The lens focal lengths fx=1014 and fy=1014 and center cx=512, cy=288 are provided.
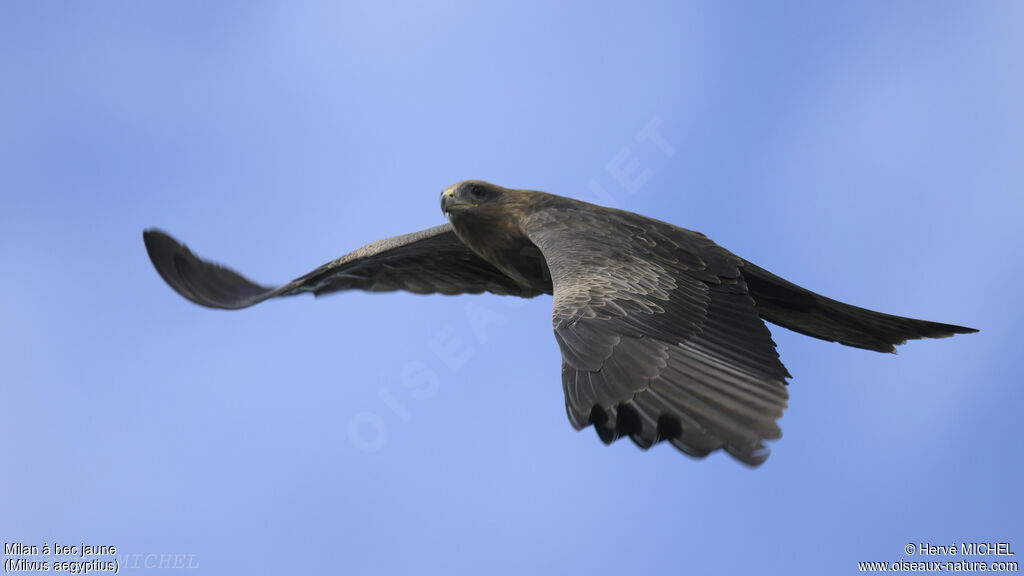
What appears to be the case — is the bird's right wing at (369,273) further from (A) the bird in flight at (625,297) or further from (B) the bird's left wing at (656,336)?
(B) the bird's left wing at (656,336)

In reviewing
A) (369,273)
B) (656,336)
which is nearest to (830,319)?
(656,336)

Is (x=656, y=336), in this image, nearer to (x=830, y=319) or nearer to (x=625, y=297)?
(x=625, y=297)

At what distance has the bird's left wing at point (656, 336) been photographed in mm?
5609

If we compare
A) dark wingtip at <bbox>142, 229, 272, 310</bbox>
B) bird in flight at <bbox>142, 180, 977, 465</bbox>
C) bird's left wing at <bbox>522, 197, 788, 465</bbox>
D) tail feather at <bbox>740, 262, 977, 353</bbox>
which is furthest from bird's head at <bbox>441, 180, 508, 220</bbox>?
dark wingtip at <bbox>142, 229, 272, 310</bbox>

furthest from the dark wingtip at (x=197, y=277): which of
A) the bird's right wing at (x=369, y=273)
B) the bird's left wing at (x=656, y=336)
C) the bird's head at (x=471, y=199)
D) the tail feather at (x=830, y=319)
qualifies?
the tail feather at (x=830, y=319)

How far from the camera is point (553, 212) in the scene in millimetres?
8453

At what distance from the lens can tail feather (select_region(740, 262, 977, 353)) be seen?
793 centimetres

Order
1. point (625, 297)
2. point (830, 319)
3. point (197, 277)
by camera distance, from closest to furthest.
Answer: point (625, 297)
point (830, 319)
point (197, 277)

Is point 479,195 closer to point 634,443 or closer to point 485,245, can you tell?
point 485,245

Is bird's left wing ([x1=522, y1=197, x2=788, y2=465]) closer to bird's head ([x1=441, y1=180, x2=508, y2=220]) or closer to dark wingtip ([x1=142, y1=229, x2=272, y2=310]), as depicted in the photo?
bird's head ([x1=441, y1=180, x2=508, y2=220])

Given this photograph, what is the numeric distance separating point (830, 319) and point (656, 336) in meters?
2.36

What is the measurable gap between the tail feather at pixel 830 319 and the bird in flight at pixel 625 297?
0.01 m

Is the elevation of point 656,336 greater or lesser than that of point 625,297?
lesser

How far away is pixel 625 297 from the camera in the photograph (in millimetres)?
6840
